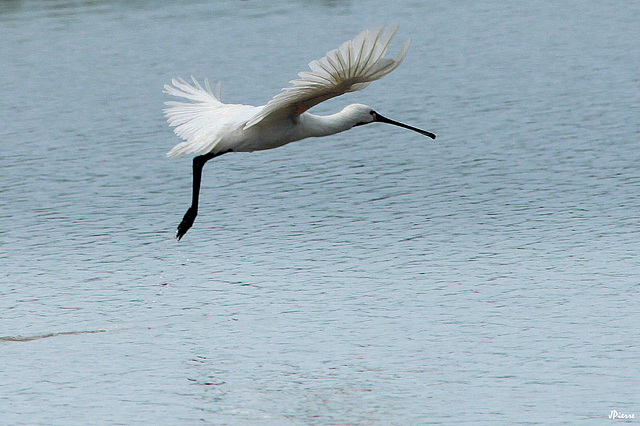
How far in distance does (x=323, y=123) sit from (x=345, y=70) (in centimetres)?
158

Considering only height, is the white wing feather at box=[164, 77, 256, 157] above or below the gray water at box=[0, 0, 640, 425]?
above

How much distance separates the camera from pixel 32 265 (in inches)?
577

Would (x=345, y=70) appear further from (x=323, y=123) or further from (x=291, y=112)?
(x=323, y=123)

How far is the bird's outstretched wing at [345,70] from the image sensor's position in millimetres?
10242

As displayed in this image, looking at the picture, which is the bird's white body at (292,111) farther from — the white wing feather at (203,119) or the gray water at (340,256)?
the gray water at (340,256)

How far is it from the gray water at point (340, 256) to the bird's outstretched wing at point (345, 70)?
211 cm

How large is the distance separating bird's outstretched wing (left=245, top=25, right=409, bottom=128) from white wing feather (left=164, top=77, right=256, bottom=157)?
0.63 metres

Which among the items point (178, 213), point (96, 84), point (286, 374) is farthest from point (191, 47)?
point (286, 374)

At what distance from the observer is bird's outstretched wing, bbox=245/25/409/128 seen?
1024 centimetres

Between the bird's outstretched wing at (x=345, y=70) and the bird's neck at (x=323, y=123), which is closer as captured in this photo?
the bird's outstretched wing at (x=345, y=70)

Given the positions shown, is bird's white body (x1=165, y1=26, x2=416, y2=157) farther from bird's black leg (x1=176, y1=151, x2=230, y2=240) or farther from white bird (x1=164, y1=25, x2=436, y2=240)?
bird's black leg (x1=176, y1=151, x2=230, y2=240)

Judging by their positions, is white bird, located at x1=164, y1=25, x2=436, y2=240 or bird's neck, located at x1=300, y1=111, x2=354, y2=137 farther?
bird's neck, located at x1=300, y1=111, x2=354, y2=137

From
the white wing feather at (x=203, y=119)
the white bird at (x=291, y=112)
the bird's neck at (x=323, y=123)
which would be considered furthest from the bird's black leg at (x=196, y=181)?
the bird's neck at (x=323, y=123)

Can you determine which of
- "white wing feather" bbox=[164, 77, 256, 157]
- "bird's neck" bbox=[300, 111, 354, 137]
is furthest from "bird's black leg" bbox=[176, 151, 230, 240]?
"bird's neck" bbox=[300, 111, 354, 137]
